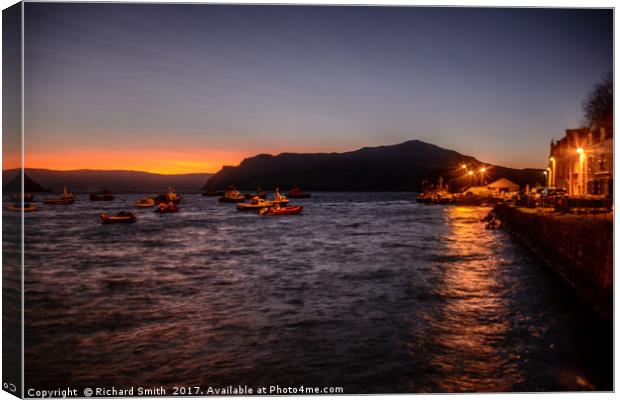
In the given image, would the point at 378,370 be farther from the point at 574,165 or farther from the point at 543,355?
the point at 574,165

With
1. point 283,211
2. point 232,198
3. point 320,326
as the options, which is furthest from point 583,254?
point 232,198

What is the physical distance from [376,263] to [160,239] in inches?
422

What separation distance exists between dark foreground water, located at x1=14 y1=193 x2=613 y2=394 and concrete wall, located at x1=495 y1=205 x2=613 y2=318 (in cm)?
24

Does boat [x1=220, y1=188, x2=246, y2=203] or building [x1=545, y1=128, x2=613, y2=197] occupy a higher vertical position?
building [x1=545, y1=128, x2=613, y2=197]

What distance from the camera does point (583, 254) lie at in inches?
296

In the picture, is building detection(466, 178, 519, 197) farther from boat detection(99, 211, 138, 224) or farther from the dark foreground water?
the dark foreground water

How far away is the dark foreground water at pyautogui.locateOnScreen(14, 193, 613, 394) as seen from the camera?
17.0ft

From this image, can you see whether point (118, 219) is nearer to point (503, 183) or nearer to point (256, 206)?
point (256, 206)

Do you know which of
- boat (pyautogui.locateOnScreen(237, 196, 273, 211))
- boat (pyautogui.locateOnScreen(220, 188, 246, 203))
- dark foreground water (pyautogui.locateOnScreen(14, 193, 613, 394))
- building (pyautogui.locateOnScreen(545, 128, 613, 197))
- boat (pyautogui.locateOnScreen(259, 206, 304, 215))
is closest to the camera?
dark foreground water (pyautogui.locateOnScreen(14, 193, 613, 394))

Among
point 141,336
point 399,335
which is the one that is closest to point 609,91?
point 399,335

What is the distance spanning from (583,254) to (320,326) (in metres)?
3.59

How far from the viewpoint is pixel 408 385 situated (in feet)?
16.5

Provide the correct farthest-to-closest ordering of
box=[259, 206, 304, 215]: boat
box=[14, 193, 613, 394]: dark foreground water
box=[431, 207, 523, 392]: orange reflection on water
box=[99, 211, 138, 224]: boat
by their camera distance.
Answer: box=[259, 206, 304, 215]: boat, box=[99, 211, 138, 224]: boat, box=[14, 193, 613, 394]: dark foreground water, box=[431, 207, 523, 392]: orange reflection on water

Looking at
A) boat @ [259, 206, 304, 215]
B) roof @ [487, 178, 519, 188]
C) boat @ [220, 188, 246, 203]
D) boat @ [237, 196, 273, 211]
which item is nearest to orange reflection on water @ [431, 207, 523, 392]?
boat @ [259, 206, 304, 215]
